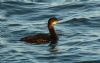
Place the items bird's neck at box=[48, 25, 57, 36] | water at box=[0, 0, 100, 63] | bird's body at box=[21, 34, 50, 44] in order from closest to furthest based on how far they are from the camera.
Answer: water at box=[0, 0, 100, 63]
bird's body at box=[21, 34, 50, 44]
bird's neck at box=[48, 25, 57, 36]

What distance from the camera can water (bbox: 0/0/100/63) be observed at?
59.8ft

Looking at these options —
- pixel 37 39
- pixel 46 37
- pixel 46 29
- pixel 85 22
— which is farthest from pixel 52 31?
pixel 85 22

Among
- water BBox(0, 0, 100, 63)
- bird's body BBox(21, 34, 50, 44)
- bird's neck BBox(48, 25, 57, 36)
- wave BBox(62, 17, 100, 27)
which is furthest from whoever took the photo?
wave BBox(62, 17, 100, 27)

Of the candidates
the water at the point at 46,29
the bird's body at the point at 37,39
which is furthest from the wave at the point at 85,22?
the bird's body at the point at 37,39

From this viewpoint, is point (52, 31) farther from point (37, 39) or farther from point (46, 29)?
point (46, 29)

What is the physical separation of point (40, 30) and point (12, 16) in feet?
10.1

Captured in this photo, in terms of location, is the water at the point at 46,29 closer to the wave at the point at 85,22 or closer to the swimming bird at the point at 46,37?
the wave at the point at 85,22

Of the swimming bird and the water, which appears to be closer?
the water

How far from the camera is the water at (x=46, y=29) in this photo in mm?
18219

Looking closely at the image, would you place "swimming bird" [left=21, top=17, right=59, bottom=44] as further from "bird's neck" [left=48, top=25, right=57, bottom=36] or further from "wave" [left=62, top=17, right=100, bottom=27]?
"wave" [left=62, top=17, right=100, bottom=27]

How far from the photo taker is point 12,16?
24.6 meters

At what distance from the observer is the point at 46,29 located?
22.2 meters

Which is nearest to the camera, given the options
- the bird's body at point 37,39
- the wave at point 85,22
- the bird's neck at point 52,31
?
the bird's body at point 37,39

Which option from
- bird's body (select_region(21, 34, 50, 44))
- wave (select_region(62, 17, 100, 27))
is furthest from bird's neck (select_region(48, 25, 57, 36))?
wave (select_region(62, 17, 100, 27))
